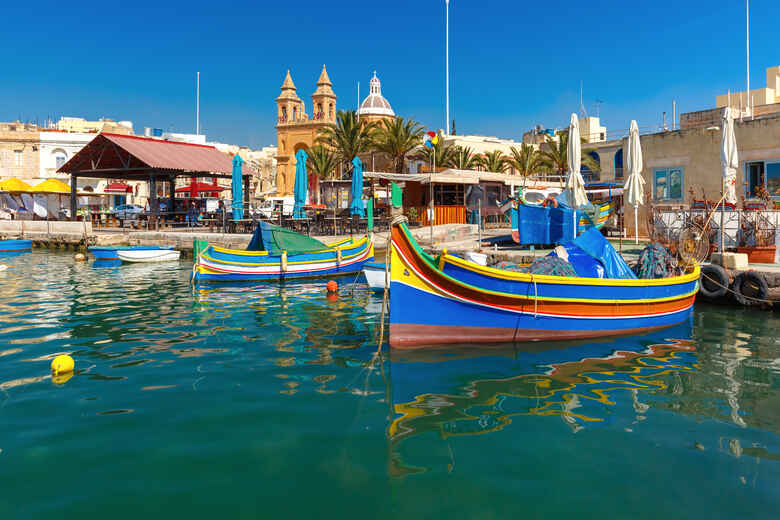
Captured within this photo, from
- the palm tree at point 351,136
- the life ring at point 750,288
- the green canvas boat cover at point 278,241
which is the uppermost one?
the palm tree at point 351,136

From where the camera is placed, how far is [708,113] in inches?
1255

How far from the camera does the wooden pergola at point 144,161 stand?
1178 inches

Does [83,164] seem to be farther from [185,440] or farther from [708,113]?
[708,113]

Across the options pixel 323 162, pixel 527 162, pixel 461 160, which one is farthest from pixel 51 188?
pixel 527 162

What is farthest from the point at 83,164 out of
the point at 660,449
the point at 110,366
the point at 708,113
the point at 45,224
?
the point at 708,113

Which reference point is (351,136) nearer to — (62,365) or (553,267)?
(553,267)

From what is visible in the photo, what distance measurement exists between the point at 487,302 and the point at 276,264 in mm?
10459

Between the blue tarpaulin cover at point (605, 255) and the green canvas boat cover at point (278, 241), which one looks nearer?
the blue tarpaulin cover at point (605, 255)

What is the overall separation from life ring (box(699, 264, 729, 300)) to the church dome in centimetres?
6228

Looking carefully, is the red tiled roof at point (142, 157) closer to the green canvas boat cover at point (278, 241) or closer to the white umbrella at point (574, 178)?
the green canvas boat cover at point (278, 241)

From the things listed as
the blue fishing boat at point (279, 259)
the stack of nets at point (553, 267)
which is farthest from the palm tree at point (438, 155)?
the stack of nets at point (553, 267)

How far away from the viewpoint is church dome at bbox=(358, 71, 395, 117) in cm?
7269

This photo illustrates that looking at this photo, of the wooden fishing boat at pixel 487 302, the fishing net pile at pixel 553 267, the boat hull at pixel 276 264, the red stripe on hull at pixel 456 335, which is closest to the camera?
the wooden fishing boat at pixel 487 302

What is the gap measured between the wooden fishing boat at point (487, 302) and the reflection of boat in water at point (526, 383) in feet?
0.91
